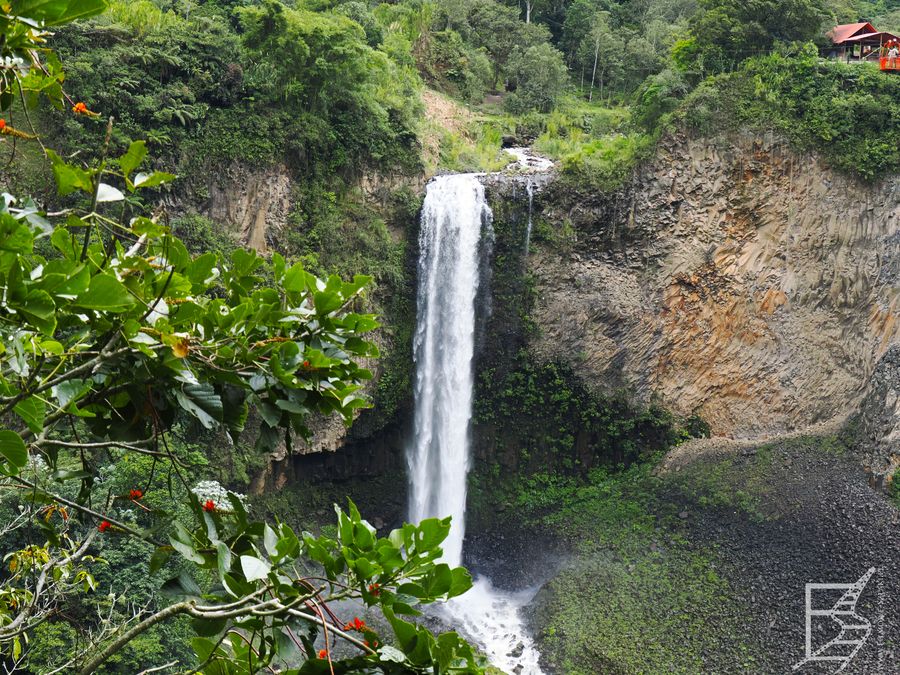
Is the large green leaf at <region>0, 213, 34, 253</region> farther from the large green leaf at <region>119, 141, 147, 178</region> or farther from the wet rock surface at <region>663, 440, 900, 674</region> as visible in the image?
the wet rock surface at <region>663, 440, 900, 674</region>

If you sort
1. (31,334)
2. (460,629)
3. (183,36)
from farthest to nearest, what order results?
(183,36)
(460,629)
(31,334)

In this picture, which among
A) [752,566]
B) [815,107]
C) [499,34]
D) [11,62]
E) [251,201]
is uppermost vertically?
[11,62]

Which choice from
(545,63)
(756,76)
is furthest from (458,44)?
(756,76)

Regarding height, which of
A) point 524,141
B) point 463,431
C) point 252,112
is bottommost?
point 463,431

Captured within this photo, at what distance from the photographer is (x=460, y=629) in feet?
43.1

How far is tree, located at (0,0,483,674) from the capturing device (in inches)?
70.6

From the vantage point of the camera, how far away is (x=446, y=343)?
16.2 metres

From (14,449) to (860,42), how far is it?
18.1 metres

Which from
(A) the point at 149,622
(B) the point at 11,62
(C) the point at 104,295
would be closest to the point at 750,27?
(B) the point at 11,62

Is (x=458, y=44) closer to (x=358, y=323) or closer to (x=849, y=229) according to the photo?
(x=849, y=229)

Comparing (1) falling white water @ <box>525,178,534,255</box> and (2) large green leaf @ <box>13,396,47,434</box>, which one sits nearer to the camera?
(2) large green leaf @ <box>13,396,47,434</box>

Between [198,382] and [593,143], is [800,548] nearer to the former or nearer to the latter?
[593,143]

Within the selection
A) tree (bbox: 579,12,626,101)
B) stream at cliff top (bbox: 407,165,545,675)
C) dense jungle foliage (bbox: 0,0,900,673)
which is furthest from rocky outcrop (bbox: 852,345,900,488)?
tree (bbox: 579,12,626,101)

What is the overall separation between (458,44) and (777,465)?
15082mm
